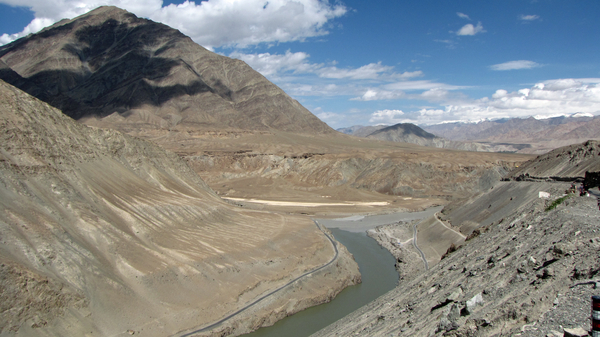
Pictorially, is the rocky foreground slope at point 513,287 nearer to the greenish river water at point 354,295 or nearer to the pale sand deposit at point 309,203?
the greenish river water at point 354,295

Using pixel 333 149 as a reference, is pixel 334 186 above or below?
below

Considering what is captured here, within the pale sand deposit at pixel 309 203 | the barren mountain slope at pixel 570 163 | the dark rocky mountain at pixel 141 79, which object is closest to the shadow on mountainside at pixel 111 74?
the dark rocky mountain at pixel 141 79

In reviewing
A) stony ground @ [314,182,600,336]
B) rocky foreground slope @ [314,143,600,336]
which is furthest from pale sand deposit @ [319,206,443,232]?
stony ground @ [314,182,600,336]

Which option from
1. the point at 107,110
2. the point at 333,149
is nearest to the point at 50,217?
the point at 333,149

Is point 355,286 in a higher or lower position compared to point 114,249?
lower

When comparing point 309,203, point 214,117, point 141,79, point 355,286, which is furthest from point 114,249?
point 141,79

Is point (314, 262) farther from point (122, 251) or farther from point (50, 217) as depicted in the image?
point (50, 217)

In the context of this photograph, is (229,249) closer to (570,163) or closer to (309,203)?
(570,163)
